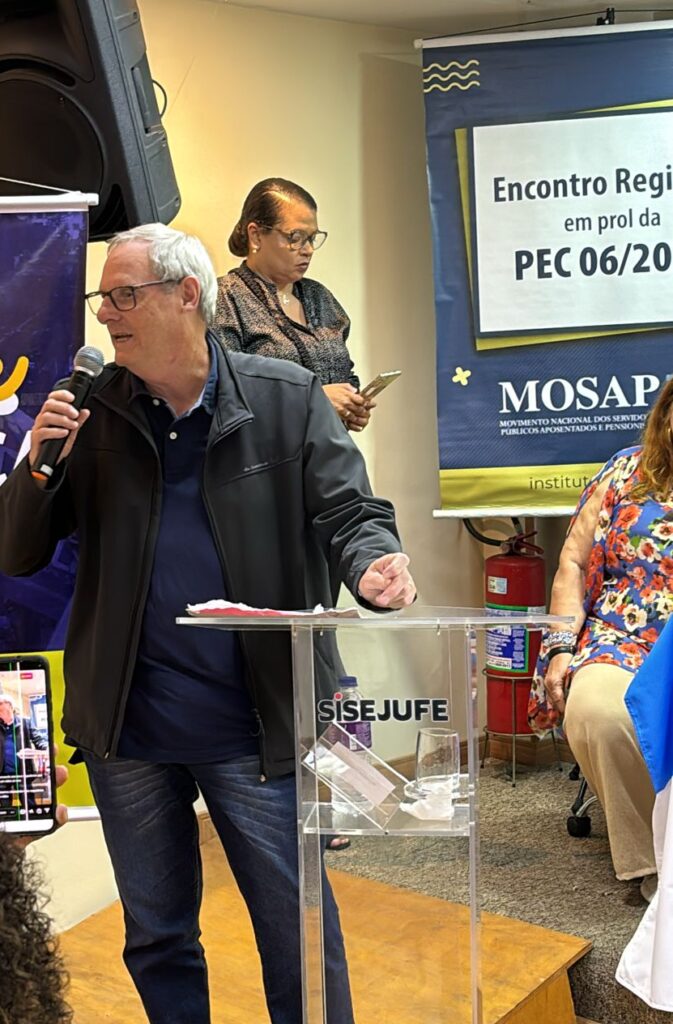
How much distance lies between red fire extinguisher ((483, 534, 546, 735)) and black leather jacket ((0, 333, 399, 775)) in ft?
6.30

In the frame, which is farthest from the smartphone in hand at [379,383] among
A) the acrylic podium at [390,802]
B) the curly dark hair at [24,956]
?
the curly dark hair at [24,956]

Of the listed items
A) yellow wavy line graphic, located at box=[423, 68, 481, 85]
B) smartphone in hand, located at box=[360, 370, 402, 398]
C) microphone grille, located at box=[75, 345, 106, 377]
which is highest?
yellow wavy line graphic, located at box=[423, 68, 481, 85]

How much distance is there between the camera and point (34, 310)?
2.13m

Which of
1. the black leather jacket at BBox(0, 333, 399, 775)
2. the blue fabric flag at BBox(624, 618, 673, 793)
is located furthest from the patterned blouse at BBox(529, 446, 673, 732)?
the black leather jacket at BBox(0, 333, 399, 775)

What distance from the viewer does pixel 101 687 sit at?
1803 millimetres

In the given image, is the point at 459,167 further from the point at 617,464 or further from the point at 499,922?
the point at 499,922

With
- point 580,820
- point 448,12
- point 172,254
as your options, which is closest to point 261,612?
point 172,254

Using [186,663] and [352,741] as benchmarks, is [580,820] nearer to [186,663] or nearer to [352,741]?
[186,663]

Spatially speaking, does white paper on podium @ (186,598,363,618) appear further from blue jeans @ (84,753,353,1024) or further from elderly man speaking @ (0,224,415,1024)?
blue jeans @ (84,753,353,1024)

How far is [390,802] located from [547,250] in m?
2.34

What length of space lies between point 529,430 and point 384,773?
2.21 m

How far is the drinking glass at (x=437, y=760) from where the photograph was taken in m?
1.51

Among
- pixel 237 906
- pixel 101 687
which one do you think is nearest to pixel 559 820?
pixel 237 906

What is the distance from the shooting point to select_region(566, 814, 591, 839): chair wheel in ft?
10.7
